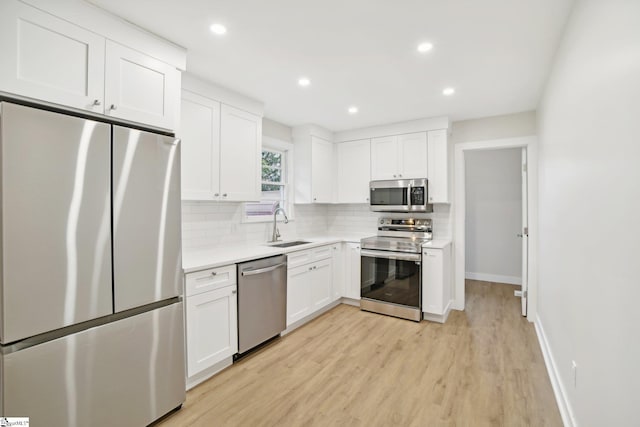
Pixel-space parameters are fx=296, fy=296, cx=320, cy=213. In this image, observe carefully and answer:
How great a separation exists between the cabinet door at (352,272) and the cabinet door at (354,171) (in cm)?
77

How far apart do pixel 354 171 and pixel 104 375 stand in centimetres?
369

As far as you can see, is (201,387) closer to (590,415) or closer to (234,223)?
(234,223)

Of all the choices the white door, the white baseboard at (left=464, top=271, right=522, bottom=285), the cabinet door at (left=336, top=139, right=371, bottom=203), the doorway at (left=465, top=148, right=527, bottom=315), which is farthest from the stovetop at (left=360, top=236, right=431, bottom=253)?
the white baseboard at (left=464, top=271, right=522, bottom=285)

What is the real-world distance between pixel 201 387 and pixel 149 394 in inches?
20.3

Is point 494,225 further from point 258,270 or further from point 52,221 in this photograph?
point 52,221

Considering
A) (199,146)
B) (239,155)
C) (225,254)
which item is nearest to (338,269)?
(225,254)

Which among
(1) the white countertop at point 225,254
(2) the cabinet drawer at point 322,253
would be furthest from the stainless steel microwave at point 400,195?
(2) the cabinet drawer at point 322,253

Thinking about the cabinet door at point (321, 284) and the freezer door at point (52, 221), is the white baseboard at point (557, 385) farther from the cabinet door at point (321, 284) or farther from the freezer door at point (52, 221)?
the freezer door at point (52, 221)

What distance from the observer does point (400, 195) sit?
4.07 metres

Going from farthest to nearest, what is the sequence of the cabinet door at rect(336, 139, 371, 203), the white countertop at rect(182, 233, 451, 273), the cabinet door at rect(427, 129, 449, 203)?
the cabinet door at rect(336, 139, 371, 203), the cabinet door at rect(427, 129, 449, 203), the white countertop at rect(182, 233, 451, 273)

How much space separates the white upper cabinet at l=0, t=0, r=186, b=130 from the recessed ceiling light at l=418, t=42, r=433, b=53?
1799mm

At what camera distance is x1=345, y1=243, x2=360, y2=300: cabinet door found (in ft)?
13.6

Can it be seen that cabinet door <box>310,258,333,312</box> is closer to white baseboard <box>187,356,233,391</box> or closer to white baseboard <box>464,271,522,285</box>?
white baseboard <box>187,356,233,391</box>

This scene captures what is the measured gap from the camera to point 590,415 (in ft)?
4.81
